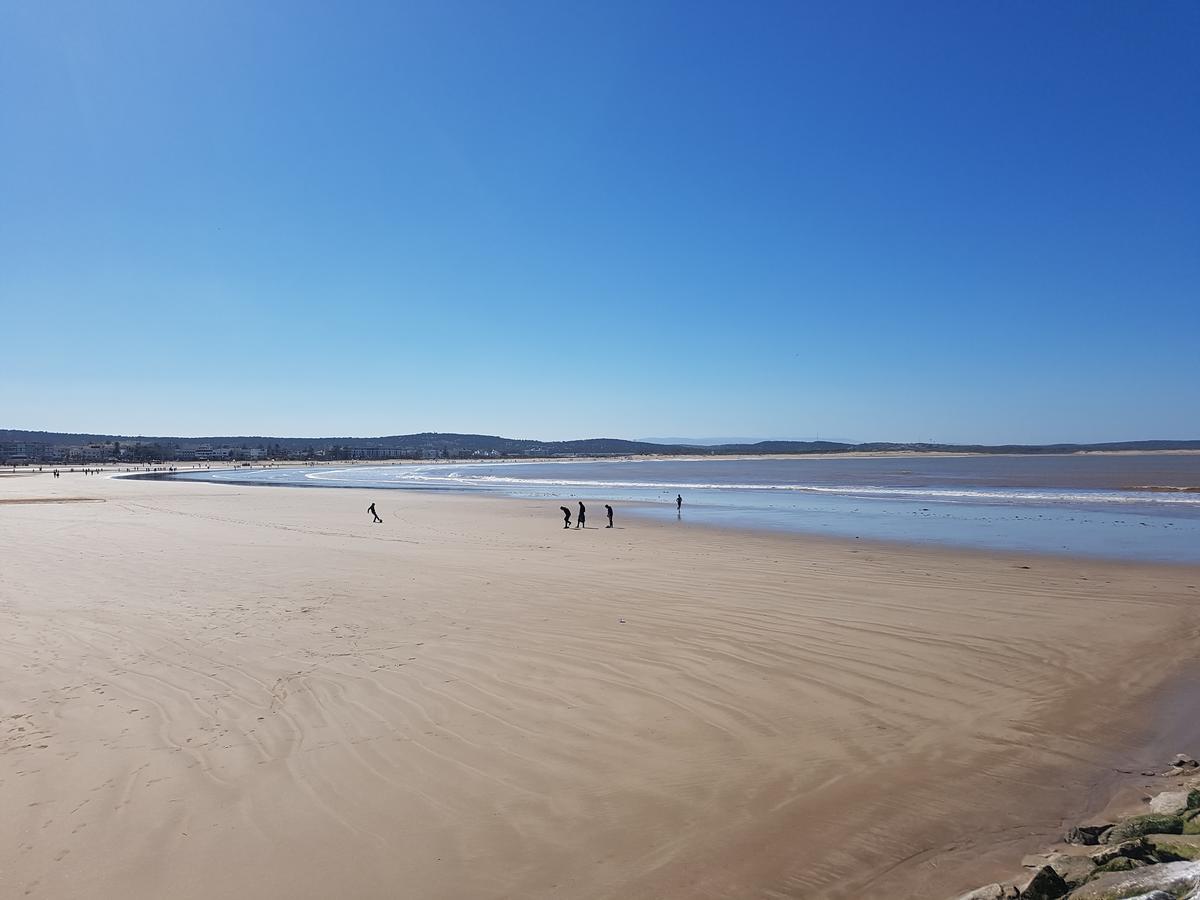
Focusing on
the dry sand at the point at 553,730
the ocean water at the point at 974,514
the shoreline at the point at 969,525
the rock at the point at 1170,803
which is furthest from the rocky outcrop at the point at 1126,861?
the ocean water at the point at 974,514

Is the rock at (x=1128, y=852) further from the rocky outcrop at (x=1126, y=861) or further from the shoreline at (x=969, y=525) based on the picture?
the shoreline at (x=969, y=525)

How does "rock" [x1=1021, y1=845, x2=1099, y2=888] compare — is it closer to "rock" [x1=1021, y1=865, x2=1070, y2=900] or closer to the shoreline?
"rock" [x1=1021, y1=865, x2=1070, y2=900]

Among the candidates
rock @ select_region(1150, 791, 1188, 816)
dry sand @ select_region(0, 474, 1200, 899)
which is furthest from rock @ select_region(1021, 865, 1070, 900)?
rock @ select_region(1150, 791, 1188, 816)

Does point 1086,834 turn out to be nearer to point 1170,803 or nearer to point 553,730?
point 1170,803

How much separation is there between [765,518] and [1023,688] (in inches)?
818

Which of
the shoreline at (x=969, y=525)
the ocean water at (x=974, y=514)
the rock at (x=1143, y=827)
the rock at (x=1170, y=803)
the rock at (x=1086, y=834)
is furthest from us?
the ocean water at (x=974, y=514)

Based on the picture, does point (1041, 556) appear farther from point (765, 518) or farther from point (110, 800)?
point (110, 800)

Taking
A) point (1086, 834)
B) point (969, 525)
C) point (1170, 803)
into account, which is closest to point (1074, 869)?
point (1086, 834)

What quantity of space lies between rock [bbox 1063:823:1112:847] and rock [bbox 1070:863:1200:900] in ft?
2.91

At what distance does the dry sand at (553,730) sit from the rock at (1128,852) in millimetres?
573

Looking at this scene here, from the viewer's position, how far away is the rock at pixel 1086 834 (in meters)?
4.25

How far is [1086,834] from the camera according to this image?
169 inches

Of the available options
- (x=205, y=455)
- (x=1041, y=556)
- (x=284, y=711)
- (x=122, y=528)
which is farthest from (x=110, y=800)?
(x=205, y=455)

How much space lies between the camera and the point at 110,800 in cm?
474
